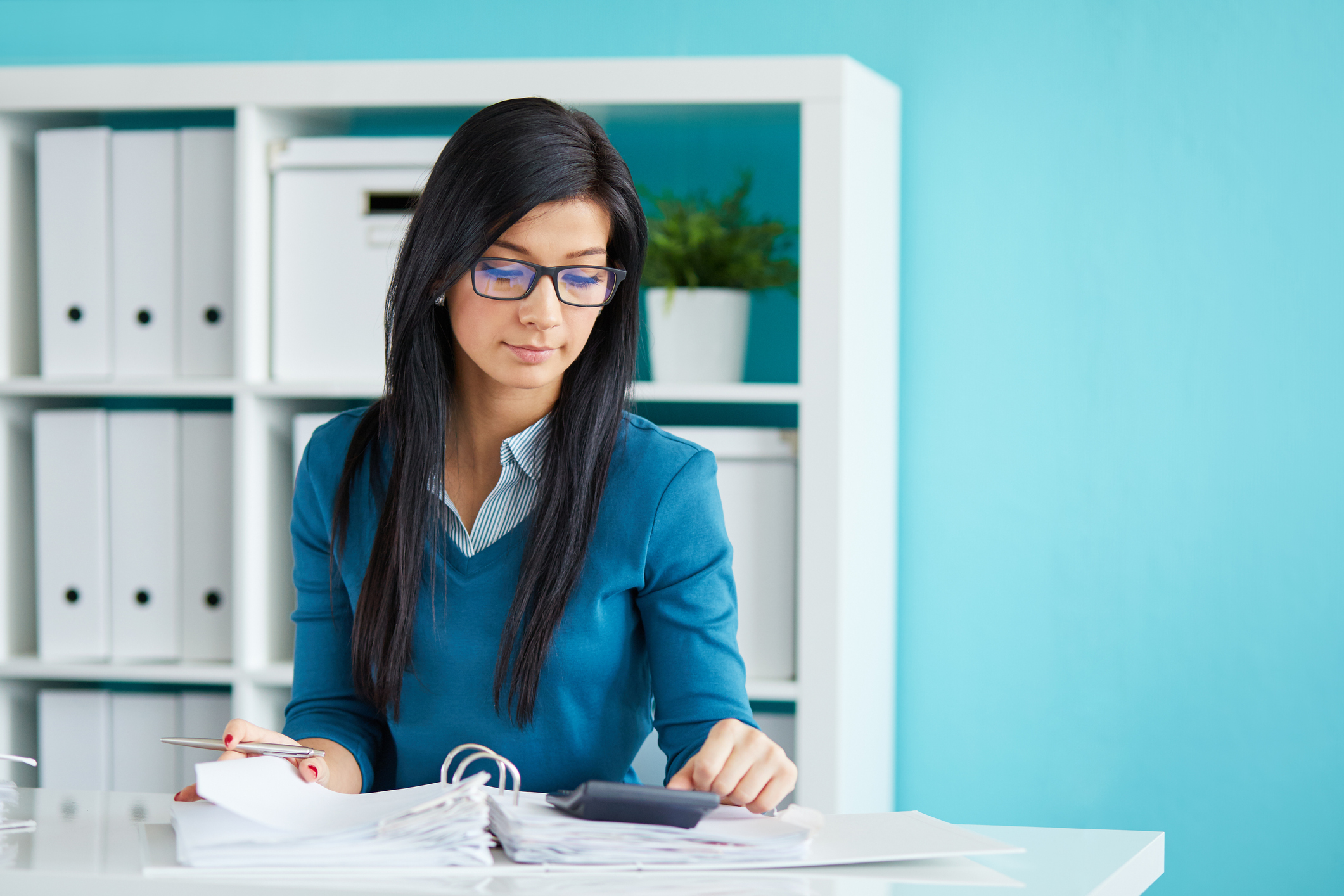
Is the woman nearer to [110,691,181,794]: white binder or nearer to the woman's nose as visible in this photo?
the woman's nose

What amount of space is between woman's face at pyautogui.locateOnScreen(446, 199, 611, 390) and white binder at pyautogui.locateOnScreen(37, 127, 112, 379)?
3.28 feet

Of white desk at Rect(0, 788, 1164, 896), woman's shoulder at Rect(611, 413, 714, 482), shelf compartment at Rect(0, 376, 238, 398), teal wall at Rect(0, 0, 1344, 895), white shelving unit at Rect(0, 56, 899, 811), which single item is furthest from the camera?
teal wall at Rect(0, 0, 1344, 895)

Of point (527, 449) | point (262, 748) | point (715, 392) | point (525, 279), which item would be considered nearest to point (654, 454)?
point (527, 449)

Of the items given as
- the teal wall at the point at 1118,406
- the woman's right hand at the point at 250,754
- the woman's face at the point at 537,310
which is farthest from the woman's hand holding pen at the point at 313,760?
the teal wall at the point at 1118,406

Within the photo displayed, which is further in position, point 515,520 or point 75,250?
point 75,250

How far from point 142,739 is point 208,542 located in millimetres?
339

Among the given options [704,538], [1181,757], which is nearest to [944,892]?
→ [704,538]

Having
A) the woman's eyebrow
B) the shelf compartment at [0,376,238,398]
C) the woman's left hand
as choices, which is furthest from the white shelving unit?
the woman's left hand

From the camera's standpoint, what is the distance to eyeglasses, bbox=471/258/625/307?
0.99 metres

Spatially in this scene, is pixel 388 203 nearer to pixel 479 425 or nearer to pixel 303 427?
pixel 303 427

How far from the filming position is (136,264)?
1773 millimetres

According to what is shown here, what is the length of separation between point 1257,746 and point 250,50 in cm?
210

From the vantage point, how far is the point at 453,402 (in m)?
1.19

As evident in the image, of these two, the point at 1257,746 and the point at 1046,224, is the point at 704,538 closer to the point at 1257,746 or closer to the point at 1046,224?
the point at 1046,224
